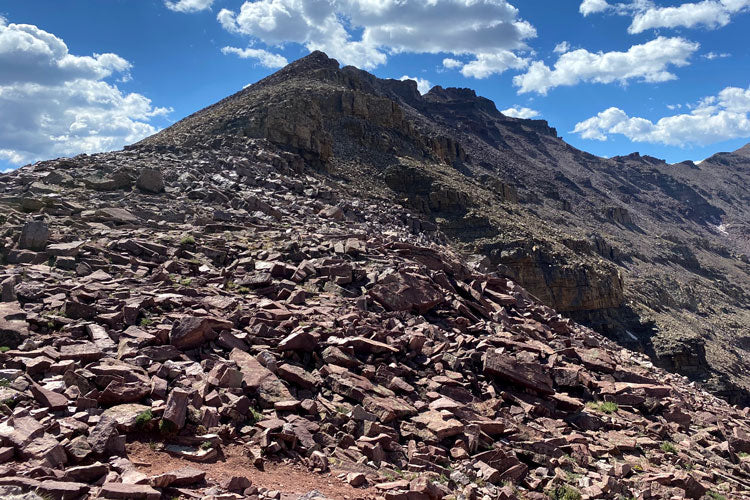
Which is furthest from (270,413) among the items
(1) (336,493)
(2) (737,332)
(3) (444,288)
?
(2) (737,332)

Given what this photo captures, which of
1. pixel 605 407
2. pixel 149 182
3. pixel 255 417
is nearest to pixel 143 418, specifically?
pixel 255 417

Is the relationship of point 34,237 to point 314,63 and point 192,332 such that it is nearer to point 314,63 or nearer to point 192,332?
point 192,332

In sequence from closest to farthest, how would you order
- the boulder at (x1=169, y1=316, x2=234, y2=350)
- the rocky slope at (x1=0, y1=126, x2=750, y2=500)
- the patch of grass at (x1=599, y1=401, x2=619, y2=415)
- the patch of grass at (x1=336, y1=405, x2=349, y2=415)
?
the rocky slope at (x1=0, y1=126, x2=750, y2=500), the patch of grass at (x1=336, y1=405, x2=349, y2=415), the boulder at (x1=169, y1=316, x2=234, y2=350), the patch of grass at (x1=599, y1=401, x2=619, y2=415)

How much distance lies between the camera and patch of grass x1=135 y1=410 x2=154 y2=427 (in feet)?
21.6

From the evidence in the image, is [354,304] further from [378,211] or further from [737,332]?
[737,332]

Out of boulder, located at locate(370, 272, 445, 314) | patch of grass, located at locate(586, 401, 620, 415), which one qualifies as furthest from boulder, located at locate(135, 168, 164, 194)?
patch of grass, located at locate(586, 401, 620, 415)

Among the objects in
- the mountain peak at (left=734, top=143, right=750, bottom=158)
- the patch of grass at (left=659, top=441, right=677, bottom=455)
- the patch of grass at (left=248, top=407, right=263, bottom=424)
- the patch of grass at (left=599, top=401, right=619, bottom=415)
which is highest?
the mountain peak at (left=734, top=143, right=750, bottom=158)

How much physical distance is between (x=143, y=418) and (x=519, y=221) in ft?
138

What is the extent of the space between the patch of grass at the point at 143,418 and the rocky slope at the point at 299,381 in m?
0.03

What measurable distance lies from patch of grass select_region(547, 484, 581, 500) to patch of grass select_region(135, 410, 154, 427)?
5.75 meters

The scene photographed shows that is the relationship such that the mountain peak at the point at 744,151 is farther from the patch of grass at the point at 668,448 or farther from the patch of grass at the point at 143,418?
the patch of grass at the point at 143,418

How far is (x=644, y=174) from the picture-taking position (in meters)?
152

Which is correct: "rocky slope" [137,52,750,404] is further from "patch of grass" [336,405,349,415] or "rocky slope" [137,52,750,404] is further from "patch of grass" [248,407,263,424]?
"patch of grass" [248,407,263,424]

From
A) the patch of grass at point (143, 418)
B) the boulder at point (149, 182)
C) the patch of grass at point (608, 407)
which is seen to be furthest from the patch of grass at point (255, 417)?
the boulder at point (149, 182)
